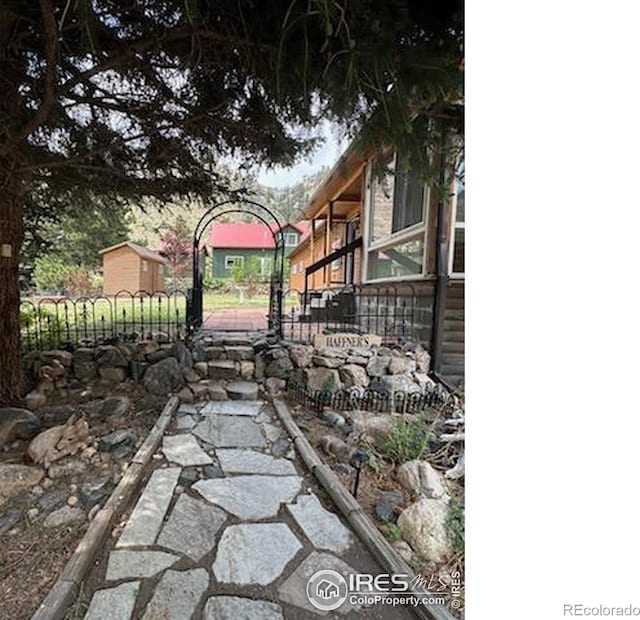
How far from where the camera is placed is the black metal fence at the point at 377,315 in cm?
486

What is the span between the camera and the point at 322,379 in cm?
395

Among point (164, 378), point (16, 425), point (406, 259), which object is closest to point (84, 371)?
point (164, 378)

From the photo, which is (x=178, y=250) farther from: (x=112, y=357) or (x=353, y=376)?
(x=353, y=376)

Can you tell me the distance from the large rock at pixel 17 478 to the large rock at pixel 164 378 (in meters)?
1.47

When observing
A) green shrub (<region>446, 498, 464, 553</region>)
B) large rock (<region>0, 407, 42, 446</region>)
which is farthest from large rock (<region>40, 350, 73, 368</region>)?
green shrub (<region>446, 498, 464, 553</region>)

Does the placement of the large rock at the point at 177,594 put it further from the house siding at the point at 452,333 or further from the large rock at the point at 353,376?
the house siding at the point at 452,333

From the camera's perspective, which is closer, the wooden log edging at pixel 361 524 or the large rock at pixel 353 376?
the wooden log edging at pixel 361 524

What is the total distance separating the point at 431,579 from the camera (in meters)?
1.62

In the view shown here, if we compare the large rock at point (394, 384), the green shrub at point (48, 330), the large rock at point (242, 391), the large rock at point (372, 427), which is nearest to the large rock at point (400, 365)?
the large rock at point (394, 384)

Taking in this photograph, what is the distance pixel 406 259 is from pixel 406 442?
11.2ft

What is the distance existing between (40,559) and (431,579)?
5.55ft

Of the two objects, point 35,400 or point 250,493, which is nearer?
point 250,493
